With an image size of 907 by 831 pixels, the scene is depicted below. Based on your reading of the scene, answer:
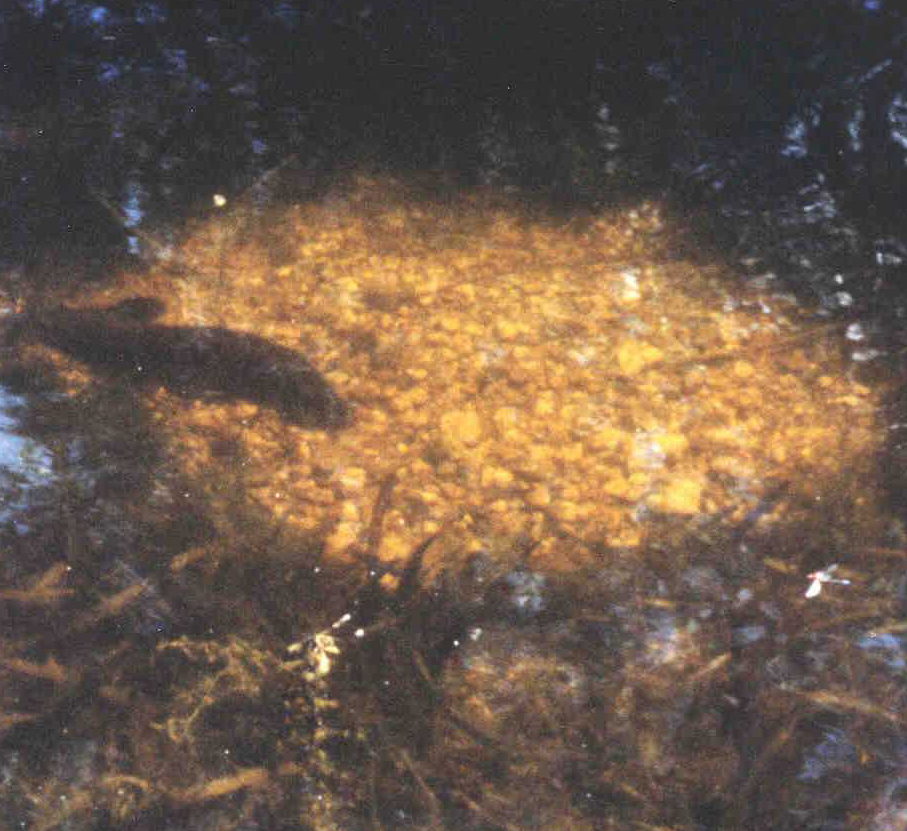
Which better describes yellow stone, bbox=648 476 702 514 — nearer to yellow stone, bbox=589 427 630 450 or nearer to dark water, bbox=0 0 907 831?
dark water, bbox=0 0 907 831

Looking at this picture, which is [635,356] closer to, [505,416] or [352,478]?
[505,416]

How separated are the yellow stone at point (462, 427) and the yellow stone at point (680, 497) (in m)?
0.53

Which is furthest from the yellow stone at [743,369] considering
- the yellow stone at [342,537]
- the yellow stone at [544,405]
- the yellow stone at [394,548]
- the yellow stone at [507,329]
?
the yellow stone at [342,537]

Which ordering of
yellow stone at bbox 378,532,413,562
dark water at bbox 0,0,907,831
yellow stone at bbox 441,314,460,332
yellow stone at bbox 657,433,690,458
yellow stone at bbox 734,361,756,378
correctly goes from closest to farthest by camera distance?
dark water at bbox 0,0,907,831 < yellow stone at bbox 378,532,413,562 < yellow stone at bbox 657,433,690,458 < yellow stone at bbox 734,361,756,378 < yellow stone at bbox 441,314,460,332

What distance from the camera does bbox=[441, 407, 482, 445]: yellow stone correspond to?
7.18 ft

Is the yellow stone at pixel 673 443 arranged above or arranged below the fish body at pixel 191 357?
above

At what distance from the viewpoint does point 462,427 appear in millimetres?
2205

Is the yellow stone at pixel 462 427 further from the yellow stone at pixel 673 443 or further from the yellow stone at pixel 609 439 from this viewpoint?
the yellow stone at pixel 673 443

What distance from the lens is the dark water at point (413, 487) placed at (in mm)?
1834

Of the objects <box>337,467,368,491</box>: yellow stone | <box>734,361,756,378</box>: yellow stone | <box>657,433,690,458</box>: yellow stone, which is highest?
<box>734,361,756,378</box>: yellow stone

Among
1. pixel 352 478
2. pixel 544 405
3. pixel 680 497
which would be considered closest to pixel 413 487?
pixel 352 478

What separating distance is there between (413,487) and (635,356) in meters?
0.80

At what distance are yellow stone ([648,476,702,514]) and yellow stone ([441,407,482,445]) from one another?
533mm

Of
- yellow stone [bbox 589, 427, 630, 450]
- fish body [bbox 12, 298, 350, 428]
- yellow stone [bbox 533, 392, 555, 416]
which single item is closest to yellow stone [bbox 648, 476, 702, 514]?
yellow stone [bbox 589, 427, 630, 450]
